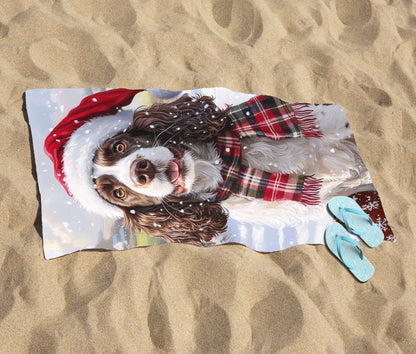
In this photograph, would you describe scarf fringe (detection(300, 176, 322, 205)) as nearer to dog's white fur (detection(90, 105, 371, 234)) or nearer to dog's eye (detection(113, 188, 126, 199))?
dog's white fur (detection(90, 105, 371, 234))

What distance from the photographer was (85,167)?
1.33 meters

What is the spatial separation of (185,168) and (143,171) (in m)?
0.15

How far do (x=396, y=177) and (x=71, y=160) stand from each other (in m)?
1.18

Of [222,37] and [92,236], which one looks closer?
[92,236]

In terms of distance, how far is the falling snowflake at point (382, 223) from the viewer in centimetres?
146

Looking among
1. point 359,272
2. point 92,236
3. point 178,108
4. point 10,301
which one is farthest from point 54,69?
point 359,272

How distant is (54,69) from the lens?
155 centimetres

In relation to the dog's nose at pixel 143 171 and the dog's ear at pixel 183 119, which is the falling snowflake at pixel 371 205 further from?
the dog's nose at pixel 143 171

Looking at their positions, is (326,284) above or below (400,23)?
below

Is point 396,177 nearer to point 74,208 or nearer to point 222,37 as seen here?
point 222,37

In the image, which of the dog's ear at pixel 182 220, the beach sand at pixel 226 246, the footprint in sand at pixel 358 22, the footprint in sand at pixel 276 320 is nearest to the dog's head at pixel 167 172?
the dog's ear at pixel 182 220

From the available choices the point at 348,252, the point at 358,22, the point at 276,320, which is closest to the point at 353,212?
the point at 348,252

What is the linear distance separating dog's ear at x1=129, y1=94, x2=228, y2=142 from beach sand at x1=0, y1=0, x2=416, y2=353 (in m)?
0.13

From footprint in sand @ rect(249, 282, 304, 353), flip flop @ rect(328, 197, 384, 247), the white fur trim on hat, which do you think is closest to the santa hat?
the white fur trim on hat
